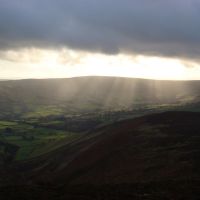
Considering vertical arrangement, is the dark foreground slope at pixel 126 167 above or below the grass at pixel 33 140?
above

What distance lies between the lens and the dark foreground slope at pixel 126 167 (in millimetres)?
47500

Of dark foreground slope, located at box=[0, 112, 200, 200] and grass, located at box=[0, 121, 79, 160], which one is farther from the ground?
dark foreground slope, located at box=[0, 112, 200, 200]

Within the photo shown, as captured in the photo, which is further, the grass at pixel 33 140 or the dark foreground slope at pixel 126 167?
the grass at pixel 33 140

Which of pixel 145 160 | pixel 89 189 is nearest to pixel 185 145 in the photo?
pixel 145 160

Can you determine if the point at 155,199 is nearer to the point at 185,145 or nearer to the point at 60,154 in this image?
the point at 185,145

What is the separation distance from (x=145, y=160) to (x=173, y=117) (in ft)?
116

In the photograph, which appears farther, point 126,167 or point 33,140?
point 33,140

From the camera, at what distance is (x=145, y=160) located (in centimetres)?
6750

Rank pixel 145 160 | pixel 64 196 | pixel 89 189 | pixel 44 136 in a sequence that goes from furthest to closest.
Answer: pixel 44 136 < pixel 145 160 < pixel 89 189 < pixel 64 196

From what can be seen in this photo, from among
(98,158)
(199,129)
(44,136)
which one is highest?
(199,129)

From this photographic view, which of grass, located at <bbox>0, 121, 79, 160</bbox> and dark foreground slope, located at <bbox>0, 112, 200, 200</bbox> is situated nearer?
dark foreground slope, located at <bbox>0, 112, 200, 200</bbox>

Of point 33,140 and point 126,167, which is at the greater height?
point 126,167

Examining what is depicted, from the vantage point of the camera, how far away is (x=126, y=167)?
67000mm

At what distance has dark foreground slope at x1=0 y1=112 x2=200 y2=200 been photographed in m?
47.5
